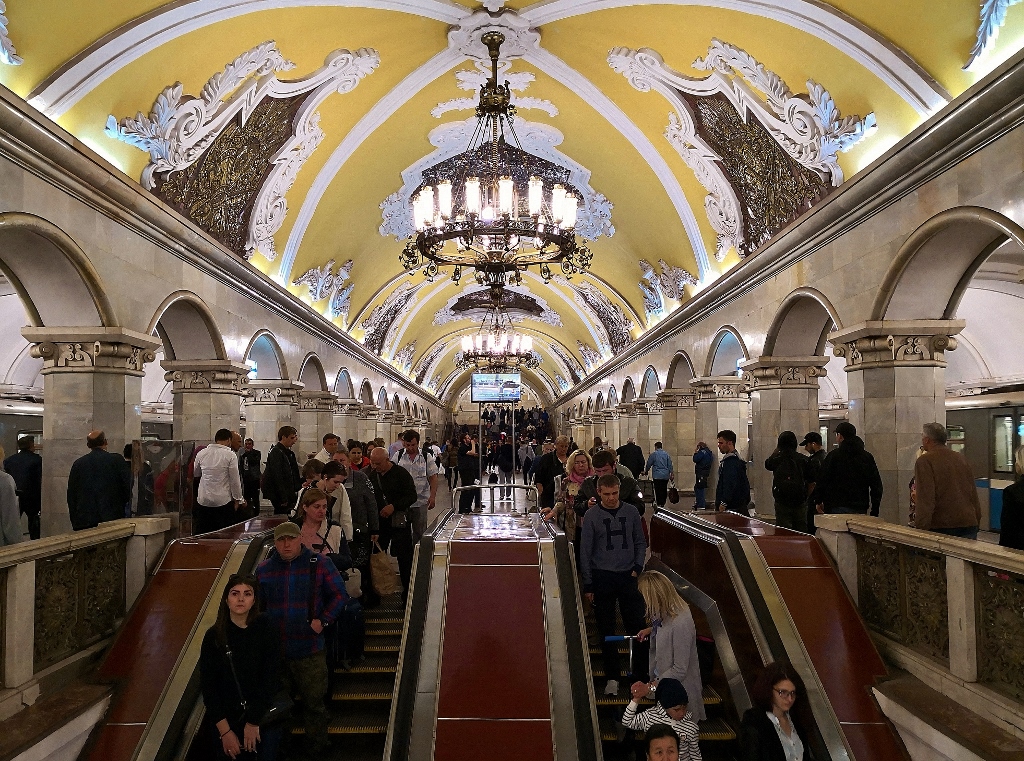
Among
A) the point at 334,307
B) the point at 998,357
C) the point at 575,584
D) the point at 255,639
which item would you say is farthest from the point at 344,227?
the point at 998,357

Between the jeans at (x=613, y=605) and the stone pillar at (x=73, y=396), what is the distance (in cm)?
521

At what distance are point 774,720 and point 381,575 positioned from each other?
364 cm

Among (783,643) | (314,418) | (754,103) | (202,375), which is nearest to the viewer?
(783,643)

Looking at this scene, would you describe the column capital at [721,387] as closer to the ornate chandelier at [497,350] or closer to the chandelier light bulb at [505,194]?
the chandelier light bulb at [505,194]

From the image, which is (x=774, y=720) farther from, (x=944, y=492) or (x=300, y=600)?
(x=944, y=492)

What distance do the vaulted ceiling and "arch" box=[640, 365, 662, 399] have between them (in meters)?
3.44

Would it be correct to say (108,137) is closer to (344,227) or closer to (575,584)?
(575,584)

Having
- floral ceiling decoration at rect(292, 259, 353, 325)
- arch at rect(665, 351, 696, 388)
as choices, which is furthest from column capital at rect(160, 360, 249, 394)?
arch at rect(665, 351, 696, 388)

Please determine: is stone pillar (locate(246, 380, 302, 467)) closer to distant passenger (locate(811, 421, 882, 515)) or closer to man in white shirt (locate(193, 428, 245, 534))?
man in white shirt (locate(193, 428, 245, 534))

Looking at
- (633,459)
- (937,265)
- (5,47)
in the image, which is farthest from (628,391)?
(5,47)

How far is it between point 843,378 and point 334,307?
1323cm

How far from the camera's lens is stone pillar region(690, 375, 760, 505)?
14562 millimetres

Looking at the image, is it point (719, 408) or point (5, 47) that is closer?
point (5, 47)

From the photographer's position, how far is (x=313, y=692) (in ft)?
15.0
